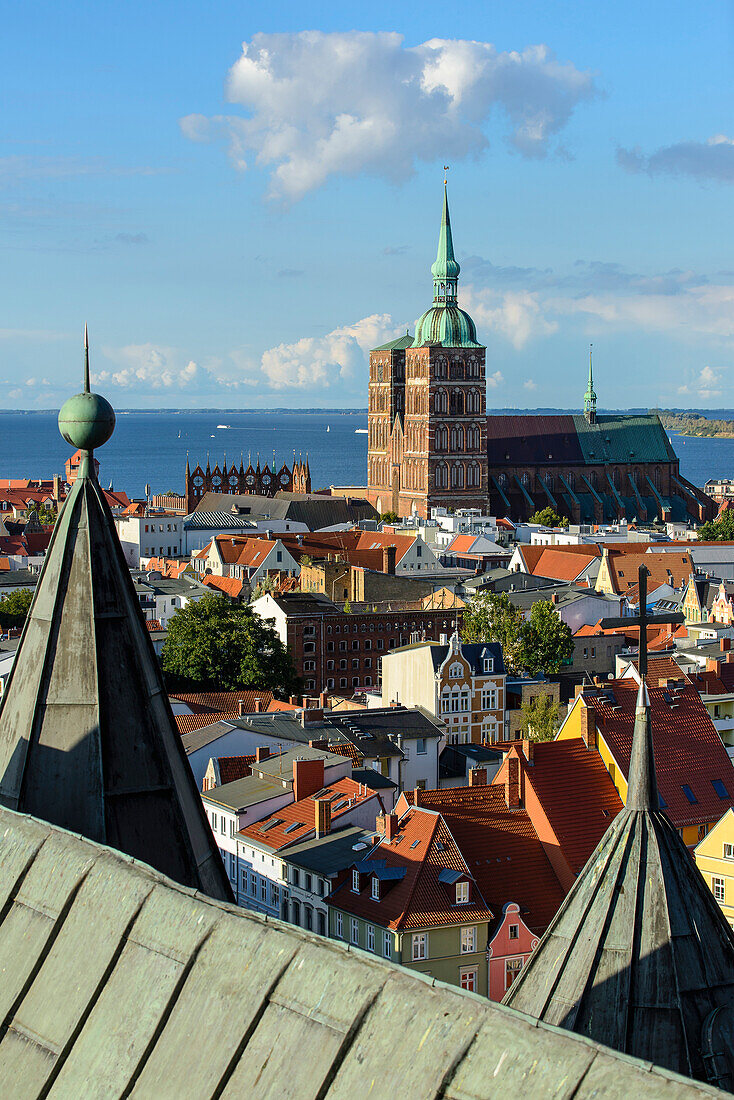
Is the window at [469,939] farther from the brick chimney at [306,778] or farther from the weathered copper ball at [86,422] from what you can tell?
the weathered copper ball at [86,422]

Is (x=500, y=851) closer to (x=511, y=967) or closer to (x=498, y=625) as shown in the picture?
(x=511, y=967)

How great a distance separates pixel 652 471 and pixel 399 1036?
15948 centimetres

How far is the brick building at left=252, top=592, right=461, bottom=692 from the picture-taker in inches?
2842

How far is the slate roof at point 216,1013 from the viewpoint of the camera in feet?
15.9

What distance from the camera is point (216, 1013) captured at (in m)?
5.54

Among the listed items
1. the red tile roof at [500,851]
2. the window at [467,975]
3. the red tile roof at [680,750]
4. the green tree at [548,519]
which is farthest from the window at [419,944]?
the green tree at [548,519]

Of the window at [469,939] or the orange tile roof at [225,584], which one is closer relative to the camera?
the window at [469,939]

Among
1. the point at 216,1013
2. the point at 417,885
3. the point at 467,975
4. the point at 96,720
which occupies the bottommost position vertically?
the point at 467,975

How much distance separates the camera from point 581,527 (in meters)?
133

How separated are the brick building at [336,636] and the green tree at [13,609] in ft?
39.9

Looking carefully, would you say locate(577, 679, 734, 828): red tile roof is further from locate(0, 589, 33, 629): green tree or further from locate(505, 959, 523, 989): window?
locate(0, 589, 33, 629): green tree

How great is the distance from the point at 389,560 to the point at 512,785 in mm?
57015

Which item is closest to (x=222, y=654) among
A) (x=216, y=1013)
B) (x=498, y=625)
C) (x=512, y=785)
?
(x=498, y=625)

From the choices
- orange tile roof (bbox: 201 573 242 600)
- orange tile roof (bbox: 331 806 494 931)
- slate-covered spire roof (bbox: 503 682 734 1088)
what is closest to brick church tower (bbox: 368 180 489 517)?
orange tile roof (bbox: 201 573 242 600)
